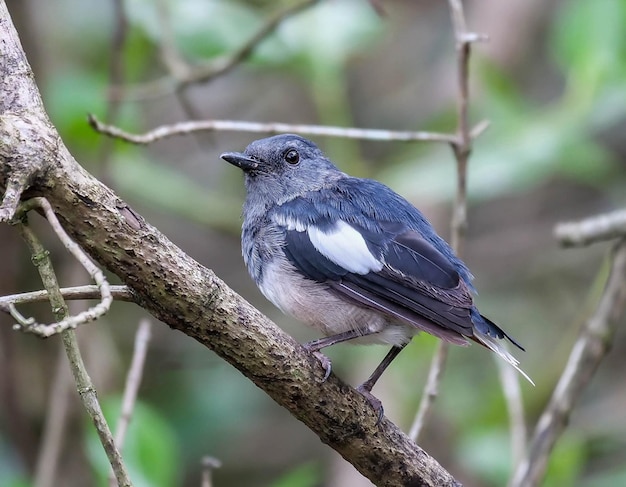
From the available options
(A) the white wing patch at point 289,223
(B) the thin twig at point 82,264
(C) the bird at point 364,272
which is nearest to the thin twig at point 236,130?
(C) the bird at point 364,272

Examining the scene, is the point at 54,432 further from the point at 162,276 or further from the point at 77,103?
the point at 162,276

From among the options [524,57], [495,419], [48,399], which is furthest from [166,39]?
[524,57]

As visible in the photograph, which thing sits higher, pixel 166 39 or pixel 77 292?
pixel 166 39

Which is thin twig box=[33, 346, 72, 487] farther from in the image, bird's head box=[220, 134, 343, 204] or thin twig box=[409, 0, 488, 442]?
thin twig box=[409, 0, 488, 442]

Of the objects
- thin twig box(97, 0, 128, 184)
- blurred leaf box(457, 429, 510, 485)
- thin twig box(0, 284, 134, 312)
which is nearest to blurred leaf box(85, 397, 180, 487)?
thin twig box(0, 284, 134, 312)

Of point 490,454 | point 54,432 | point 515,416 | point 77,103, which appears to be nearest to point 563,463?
point 490,454

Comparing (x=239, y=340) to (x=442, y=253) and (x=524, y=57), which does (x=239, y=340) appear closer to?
(x=442, y=253)

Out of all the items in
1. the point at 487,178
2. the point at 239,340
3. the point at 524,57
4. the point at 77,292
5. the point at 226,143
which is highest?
the point at 524,57
